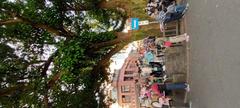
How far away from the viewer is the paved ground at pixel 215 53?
13.4 m

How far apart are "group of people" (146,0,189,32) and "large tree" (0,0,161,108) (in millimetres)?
1589

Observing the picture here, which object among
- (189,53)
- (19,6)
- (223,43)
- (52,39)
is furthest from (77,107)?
(223,43)

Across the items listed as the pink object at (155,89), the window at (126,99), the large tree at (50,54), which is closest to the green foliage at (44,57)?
the large tree at (50,54)

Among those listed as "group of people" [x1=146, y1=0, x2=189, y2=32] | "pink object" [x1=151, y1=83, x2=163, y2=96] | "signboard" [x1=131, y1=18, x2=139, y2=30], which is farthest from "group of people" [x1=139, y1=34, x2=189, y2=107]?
"signboard" [x1=131, y1=18, x2=139, y2=30]

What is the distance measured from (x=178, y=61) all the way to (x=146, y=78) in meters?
4.58

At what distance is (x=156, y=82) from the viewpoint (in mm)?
21703

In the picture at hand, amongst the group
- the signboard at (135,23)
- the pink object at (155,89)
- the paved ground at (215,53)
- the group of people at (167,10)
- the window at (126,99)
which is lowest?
the window at (126,99)

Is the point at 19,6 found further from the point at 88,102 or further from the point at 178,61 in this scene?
the point at 178,61

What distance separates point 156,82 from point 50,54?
19.0 feet

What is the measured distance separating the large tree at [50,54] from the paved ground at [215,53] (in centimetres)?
573

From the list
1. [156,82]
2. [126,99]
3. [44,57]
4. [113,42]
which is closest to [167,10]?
[156,82]

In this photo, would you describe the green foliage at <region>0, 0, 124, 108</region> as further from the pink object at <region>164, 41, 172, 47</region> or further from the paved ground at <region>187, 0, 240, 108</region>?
the paved ground at <region>187, 0, 240, 108</region>

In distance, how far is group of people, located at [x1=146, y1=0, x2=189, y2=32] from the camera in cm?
1818

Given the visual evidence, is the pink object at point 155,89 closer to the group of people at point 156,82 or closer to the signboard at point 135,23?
the group of people at point 156,82
